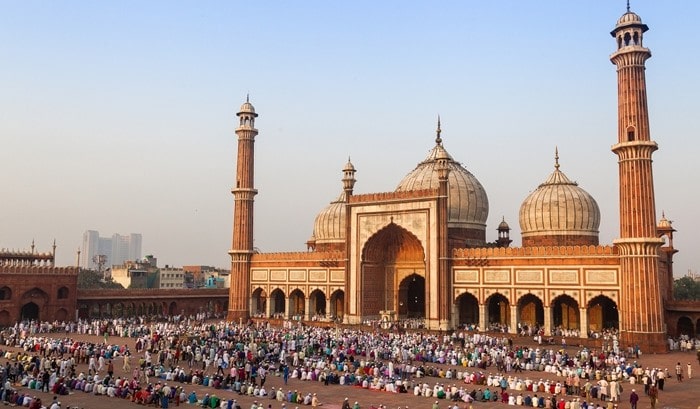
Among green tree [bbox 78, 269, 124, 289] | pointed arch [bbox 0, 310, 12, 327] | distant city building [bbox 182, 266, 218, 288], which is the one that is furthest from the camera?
distant city building [bbox 182, 266, 218, 288]

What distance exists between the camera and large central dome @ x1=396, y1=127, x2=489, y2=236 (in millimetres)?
41531

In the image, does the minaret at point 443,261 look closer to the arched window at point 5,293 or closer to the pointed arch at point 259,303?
the pointed arch at point 259,303

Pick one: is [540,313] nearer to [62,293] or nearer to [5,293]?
[62,293]

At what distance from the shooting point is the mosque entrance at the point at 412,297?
40125mm

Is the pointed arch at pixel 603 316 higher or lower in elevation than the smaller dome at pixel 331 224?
lower

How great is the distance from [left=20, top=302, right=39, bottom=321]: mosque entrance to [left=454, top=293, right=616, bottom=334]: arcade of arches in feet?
89.1

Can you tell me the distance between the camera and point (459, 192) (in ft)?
137

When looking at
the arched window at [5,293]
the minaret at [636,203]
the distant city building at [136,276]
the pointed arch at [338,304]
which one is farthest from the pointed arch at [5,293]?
the distant city building at [136,276]

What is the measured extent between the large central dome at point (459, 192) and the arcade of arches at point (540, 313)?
20.7ft

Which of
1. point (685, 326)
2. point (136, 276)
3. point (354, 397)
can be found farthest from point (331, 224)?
point (136, 276)

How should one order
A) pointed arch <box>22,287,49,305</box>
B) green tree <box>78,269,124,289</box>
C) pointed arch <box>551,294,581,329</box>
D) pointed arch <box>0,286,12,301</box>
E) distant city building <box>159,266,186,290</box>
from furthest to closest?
1. distant city building <box>159,266,186,290</box>
2. green tree <box>78,269,124,289</box>
3. pointed arch <box>22,287,49,305</box>
4. pointed arch <box>0,286,12,301</box>
5. pointed arch <box>551,294,581,329</box>

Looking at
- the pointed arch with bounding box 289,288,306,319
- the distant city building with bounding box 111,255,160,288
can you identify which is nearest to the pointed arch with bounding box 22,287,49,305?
the pointed arch with bounding box 289,288,306,319

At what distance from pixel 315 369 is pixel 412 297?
21.1m

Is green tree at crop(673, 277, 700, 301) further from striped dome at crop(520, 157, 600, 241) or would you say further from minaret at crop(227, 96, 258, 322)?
minaret at crop(227, 96, 258, 322)
